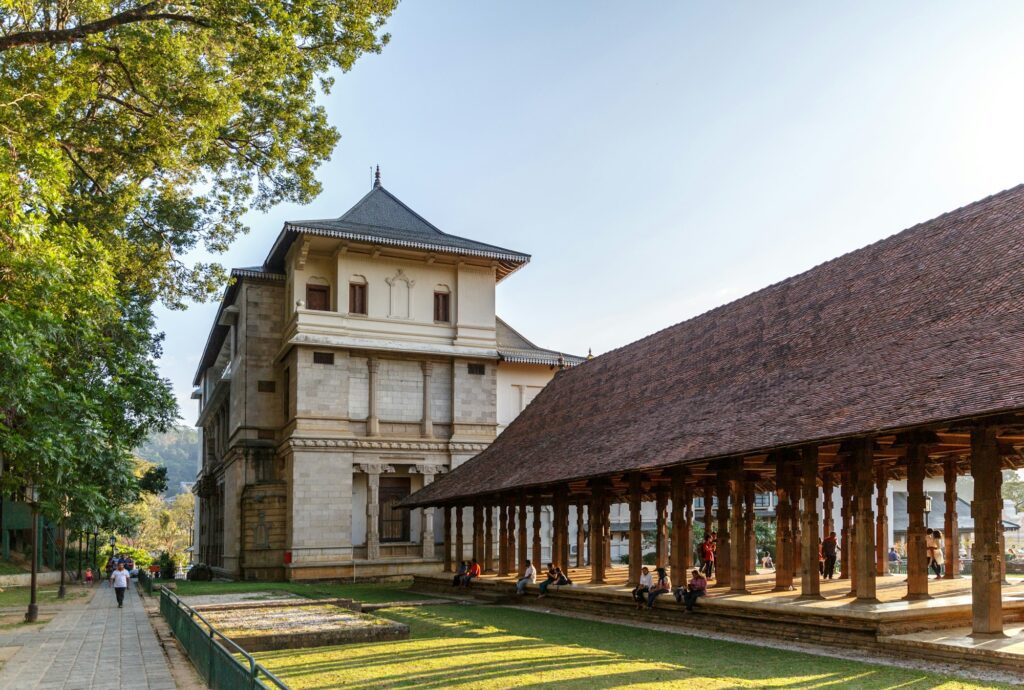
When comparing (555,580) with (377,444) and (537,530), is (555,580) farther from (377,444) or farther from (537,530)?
(377,444)

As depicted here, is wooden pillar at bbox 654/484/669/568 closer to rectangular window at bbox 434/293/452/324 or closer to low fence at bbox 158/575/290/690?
low fence at bbox 158/575/290/690

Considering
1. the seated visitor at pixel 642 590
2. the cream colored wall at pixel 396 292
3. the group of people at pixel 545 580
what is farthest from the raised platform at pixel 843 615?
the cream colored wall at pixel 396 292

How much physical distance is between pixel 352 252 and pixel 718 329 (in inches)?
706

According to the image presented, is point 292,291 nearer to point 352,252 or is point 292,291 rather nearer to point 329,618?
point 352,252

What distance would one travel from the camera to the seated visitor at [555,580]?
75.6 ft

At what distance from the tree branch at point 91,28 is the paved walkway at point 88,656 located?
9555 millimetres

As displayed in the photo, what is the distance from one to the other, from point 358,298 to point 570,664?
26075mm

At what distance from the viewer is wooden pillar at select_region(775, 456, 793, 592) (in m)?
17.5

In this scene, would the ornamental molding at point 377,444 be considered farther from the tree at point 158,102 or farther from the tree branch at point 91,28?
the tree branch at point 91,28

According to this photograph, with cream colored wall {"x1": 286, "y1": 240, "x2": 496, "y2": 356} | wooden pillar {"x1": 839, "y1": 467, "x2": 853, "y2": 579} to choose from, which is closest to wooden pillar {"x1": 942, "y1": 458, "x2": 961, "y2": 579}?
wooden pillar {"x1": 839, "y1": 467, "x2": 853, "y2": 579}

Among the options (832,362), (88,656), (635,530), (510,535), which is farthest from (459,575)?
(832,362)

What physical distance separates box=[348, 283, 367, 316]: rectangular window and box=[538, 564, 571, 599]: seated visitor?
16.7 m

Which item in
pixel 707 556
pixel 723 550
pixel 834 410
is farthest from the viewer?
pixel 707 556

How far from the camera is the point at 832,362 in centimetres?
1709
